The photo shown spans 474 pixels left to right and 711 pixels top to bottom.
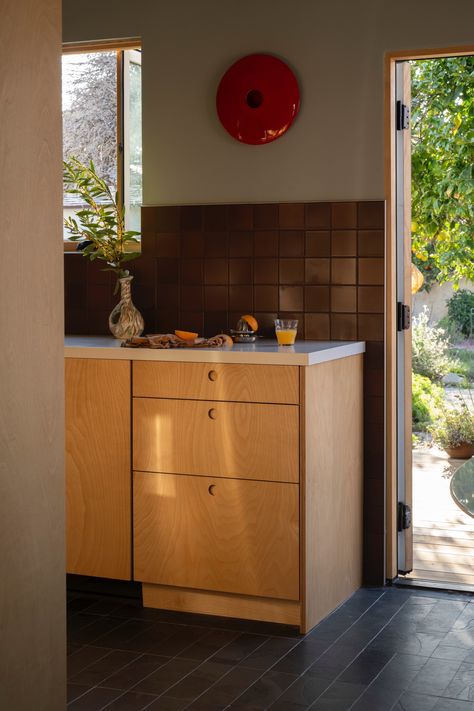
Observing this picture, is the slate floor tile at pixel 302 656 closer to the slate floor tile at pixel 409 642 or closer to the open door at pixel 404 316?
the slate floor tile at pixel 409 642

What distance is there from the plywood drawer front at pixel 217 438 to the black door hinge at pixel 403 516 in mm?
754

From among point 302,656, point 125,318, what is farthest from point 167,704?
point 125,318

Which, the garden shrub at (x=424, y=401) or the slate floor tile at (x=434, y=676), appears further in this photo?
the garden shrub at (x=424, y=401)

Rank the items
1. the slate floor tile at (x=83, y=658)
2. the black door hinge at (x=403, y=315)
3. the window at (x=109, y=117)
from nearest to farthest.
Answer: the slate floor tile at (x=83, y=658) → the black door hinge at (x=403, y=315) → the window at (x=109, y=117)

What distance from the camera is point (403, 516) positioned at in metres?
3.46

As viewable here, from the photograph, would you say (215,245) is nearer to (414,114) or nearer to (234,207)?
(234,207)

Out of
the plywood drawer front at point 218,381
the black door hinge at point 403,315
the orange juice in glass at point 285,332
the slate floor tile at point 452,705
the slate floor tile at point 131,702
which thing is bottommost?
the slate floor tile at point 131,702

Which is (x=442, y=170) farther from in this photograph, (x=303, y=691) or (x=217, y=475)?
(x=303, y=691)

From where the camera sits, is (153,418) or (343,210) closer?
(153,418)

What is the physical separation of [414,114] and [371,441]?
122cm

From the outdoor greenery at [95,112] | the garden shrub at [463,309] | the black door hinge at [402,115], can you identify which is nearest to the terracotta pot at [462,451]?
the garden shrub at [463,309]

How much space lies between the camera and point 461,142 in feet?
11.3

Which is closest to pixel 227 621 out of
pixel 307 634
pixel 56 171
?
pixel 307 634

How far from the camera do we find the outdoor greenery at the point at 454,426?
3.48m
